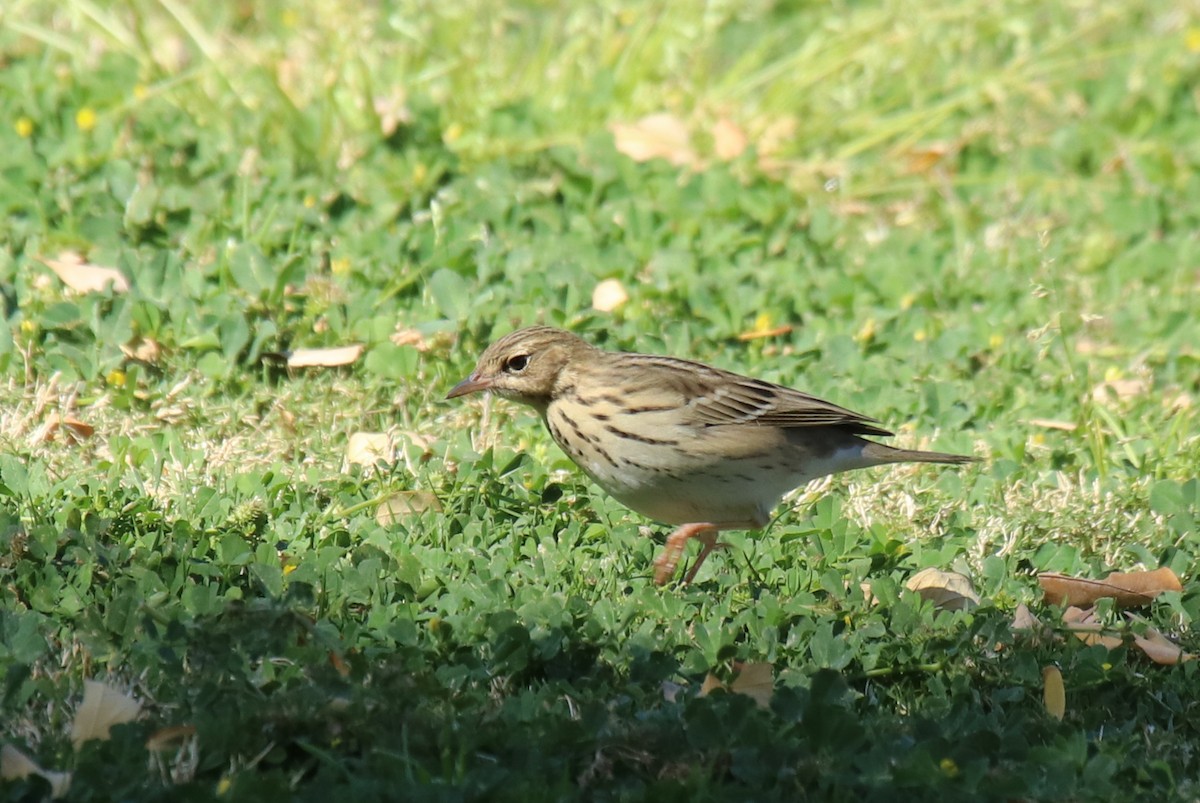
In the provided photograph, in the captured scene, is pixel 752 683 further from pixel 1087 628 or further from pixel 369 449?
pixel 369 449

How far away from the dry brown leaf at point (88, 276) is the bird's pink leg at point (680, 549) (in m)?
2.74

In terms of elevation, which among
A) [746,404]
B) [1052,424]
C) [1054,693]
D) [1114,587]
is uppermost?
[746,404]

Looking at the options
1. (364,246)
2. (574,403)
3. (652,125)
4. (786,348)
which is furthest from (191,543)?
(652,125)

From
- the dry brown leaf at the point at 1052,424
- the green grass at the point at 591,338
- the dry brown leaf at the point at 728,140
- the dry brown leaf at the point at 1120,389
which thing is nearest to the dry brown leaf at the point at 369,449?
the green grass at the point at 591,338

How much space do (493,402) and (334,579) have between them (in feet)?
6.30

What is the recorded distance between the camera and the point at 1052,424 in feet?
23.3

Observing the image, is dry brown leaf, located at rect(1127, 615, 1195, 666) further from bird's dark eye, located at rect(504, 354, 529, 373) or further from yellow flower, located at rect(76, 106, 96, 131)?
yellow flower, located at rect(76, 106, 96, 131)

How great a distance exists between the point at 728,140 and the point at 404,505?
13.1 feet

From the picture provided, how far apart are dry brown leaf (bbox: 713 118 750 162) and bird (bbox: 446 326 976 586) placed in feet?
10.4

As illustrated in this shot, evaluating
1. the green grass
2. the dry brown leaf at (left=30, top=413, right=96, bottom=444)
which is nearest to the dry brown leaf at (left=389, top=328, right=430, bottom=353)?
the green grass

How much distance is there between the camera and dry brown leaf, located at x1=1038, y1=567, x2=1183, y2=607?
564 centimetres

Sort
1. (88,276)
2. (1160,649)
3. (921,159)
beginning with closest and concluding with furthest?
(1160,649)
(88,276)
(921,159)

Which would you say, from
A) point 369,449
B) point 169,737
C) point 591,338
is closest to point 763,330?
point 591,338

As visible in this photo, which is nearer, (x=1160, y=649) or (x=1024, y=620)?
(x=1160, y=649)
